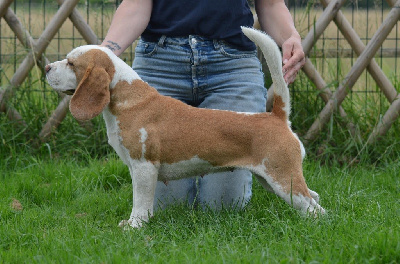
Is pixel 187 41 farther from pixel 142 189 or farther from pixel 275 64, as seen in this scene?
pixel 142 189

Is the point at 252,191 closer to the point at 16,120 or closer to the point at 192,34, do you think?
the point at 192,34

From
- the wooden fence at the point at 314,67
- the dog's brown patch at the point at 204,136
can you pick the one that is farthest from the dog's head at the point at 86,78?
the wooden fence at the point at 314,67

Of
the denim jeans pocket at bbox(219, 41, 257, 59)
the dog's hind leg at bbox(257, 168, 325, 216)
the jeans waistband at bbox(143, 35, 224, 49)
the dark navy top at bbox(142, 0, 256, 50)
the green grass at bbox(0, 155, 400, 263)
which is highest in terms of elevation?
the dark navy top at bbox(142, 0, 256, 50)

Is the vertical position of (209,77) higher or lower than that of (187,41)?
lower

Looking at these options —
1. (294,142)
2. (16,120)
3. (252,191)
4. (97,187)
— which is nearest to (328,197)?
(252,191)

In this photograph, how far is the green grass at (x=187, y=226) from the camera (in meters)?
2.52

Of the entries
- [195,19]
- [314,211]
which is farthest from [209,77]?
[314,211]

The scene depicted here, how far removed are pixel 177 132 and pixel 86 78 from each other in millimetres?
495

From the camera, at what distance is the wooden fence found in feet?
15.5

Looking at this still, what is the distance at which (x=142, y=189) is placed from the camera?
2902 millimetres

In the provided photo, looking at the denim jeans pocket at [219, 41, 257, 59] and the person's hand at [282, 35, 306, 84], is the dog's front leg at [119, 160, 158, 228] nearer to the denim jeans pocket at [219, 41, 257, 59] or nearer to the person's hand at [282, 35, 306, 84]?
the person's hand at [282, 35, 306, 84]

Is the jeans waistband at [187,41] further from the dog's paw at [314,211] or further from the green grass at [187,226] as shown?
Answer: the dog's paw at [314,211]

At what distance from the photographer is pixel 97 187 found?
13.5ft

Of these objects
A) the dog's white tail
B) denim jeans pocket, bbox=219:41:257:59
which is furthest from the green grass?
denim jeans pocket, bbox=219:41:257:59
